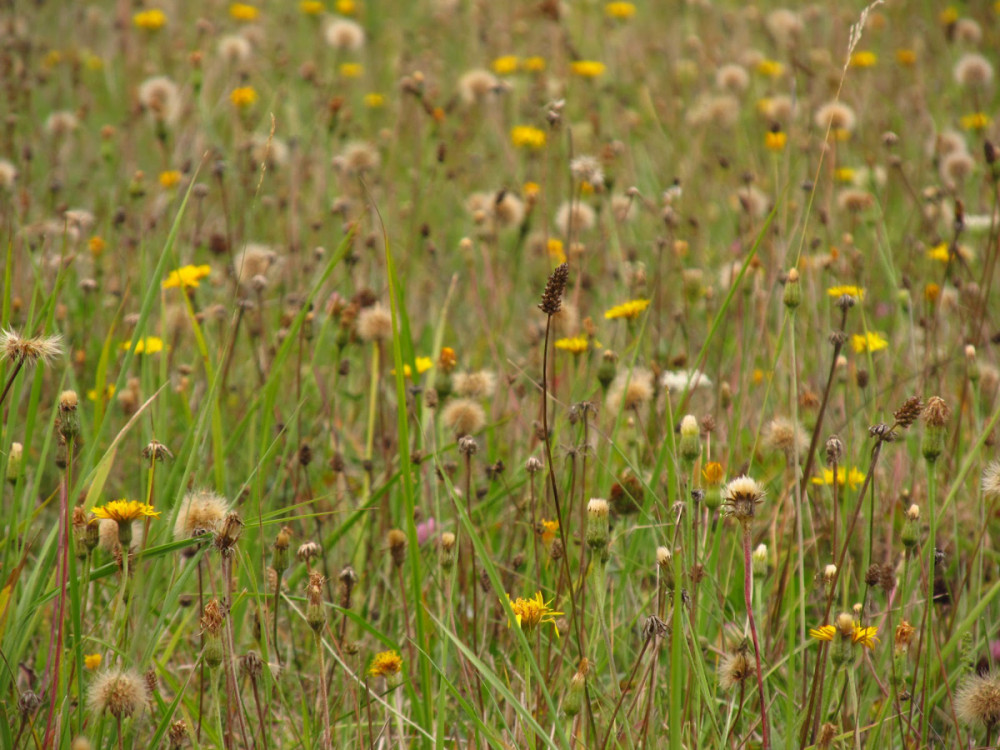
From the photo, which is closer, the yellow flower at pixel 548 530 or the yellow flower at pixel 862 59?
the yellow flower at pixel 548 530

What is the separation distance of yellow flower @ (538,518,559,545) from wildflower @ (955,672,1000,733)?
2.34ft

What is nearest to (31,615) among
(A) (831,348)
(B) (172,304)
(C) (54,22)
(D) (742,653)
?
(D) (742,653)

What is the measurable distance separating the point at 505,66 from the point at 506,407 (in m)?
2.84

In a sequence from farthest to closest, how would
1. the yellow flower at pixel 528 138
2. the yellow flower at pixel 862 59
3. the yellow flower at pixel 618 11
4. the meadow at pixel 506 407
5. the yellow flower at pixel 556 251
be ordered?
the yellow flower at pixel 618 11 < the yellow flower at pixel 862 59 < the yellow flower at pixel 528 138 < the yellow flower at pixel 556 251 < the meadow at pixel 506 407

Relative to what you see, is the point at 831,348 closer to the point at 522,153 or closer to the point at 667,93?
the point at 522,153

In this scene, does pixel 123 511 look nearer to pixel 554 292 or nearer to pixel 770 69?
pixel 554 292

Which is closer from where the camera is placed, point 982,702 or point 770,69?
point 982,702

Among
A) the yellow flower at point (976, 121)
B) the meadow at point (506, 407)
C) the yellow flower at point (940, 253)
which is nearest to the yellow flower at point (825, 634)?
the meadow at point (506, 407)

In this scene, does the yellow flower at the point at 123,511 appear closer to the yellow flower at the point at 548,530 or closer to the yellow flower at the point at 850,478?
the yellow flower at the point at 548,530

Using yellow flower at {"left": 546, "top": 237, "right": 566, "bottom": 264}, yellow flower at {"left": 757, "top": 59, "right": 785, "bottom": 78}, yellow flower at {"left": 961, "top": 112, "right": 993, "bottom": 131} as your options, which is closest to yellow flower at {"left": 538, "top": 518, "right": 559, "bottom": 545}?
yellow flower at {"left": 546, "top": 237, "right": 566, "bottom": 264}

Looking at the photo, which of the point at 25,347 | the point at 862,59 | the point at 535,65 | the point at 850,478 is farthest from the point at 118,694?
the point at 862,59

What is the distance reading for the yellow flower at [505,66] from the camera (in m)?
5.04

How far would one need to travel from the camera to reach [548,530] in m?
1.90

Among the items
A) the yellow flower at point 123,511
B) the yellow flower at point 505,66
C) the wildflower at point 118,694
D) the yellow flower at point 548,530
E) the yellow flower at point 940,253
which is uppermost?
the yellow flower at point 505,66
